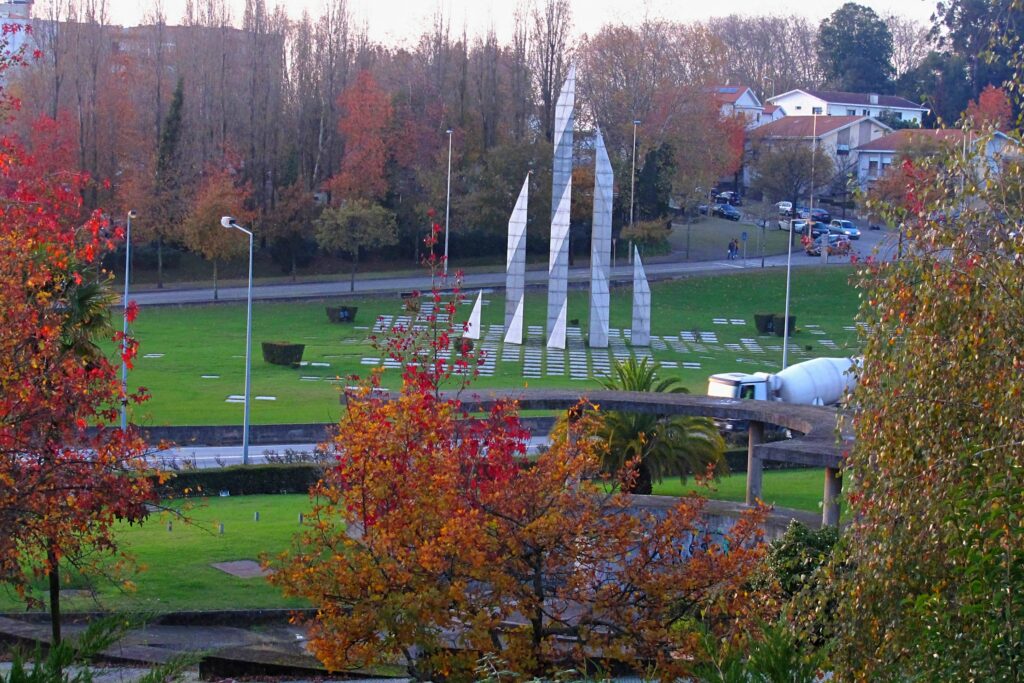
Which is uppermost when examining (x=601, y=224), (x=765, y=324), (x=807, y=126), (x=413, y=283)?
(x=807, y=126)

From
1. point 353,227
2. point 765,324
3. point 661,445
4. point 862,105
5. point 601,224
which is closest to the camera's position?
point 661,445

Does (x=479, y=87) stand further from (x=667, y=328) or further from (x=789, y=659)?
(x=789, y=659)

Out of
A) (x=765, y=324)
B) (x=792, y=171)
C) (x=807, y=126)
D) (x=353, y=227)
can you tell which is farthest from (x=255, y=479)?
(x=807, y=126)

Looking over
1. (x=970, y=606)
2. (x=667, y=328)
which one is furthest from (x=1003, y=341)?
(x=667, y=328)

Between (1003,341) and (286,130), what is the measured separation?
2338 inches

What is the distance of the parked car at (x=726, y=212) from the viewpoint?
76000 millimetres

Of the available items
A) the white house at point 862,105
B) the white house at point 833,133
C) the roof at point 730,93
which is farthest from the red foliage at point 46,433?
the white house at point 862,105

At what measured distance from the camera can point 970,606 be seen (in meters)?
6.93

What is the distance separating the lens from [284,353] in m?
41.4

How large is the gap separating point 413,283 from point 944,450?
51.2 m

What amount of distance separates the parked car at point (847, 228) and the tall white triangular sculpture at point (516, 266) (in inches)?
1019

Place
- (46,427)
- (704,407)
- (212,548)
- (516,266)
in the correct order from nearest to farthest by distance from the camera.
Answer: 1. (46,427)
2. (212,548)
3. (704,407)
4. (516,266)

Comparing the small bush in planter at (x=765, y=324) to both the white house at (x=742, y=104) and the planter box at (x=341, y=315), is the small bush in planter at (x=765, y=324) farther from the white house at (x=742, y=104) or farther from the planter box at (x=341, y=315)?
the white house at (x=742, y=104)

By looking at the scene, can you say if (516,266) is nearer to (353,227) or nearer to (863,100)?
(353,227)
